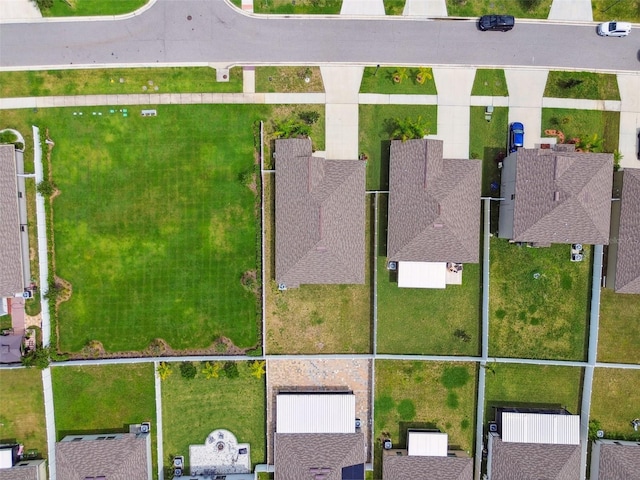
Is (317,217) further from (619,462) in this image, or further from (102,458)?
(619,462)

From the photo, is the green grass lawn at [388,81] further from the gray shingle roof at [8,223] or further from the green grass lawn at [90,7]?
the gray shingle roof at [8,223]

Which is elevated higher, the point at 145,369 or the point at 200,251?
the point at 200,251

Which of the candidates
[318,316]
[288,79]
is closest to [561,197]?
[318,316]

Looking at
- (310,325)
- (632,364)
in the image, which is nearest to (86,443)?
(310,325)

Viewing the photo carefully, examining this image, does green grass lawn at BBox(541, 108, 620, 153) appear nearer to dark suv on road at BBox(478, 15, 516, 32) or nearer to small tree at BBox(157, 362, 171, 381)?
dark suv on road at BBox(478, 15, 516, 32)

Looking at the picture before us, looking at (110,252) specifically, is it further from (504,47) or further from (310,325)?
(504,47)

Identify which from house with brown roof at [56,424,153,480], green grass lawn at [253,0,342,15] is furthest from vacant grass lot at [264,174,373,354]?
green grass lawn at [253,0,342,15]
